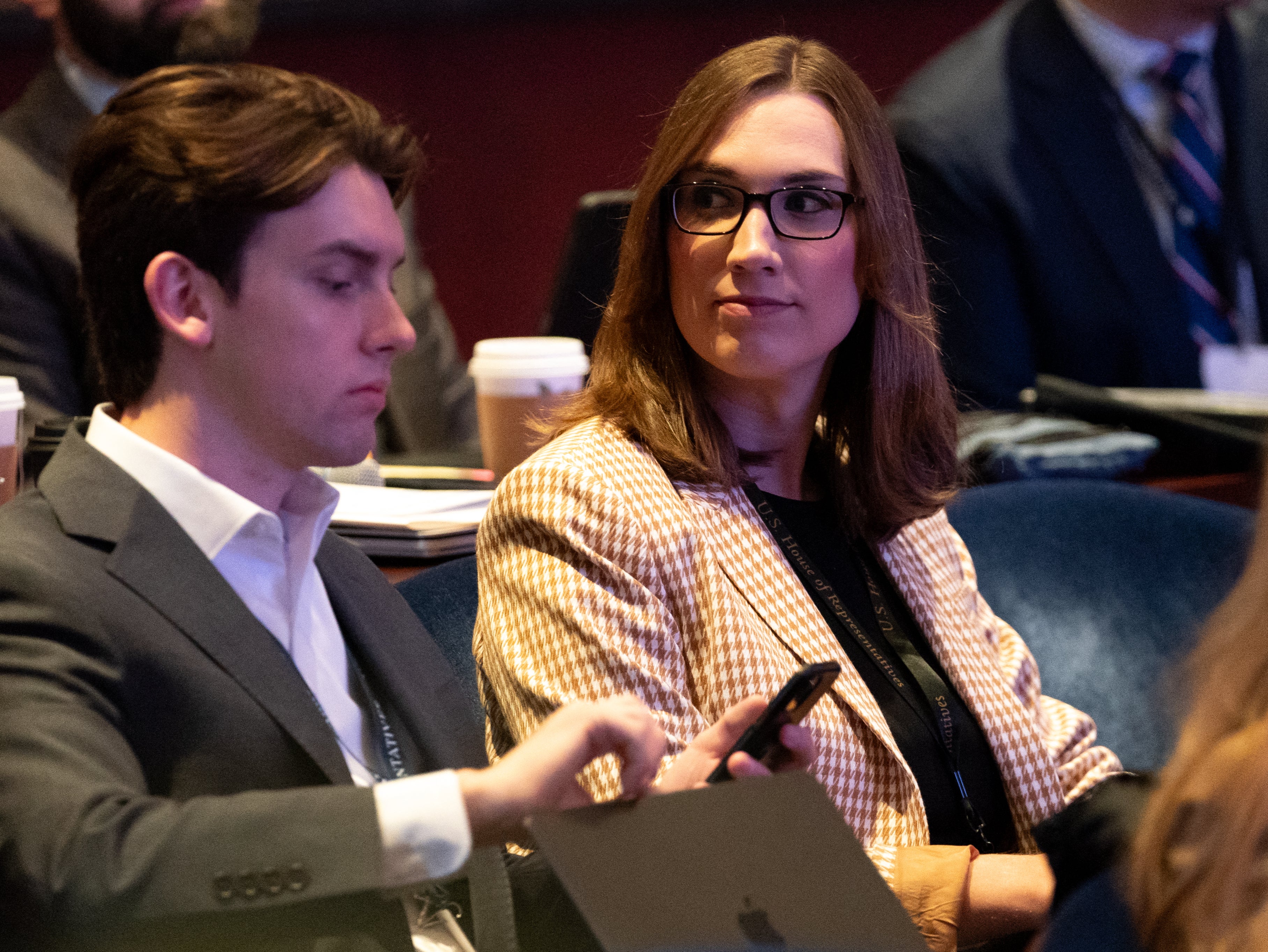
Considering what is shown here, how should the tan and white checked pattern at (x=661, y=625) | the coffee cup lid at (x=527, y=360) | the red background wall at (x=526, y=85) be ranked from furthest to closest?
the red background wall at (x=526, y=85), the coffee cup lid at (x=527, y=360), the tan and white checked pattern at (x=661, y=625)

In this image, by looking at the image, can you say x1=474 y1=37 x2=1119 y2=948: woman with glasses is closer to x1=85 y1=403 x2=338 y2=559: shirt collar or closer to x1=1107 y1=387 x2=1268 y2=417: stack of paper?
x1=85 y1=403 x2=338 y2=559: shirt collar

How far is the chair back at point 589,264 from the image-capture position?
2.01 metres

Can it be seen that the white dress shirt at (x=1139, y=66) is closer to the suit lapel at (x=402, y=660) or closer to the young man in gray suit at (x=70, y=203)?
the young man in gray suit at (x=70, y=203)

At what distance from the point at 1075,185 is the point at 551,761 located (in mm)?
2255

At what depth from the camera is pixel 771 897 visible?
0.89 meters

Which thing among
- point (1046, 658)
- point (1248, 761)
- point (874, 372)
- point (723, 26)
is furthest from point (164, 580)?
point (723, 26)

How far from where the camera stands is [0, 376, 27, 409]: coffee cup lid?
1465mm

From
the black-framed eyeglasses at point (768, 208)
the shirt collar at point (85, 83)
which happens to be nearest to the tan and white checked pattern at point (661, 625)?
the black-framed eyeglasses at point (768, 208)

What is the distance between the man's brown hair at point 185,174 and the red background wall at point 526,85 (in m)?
2.63

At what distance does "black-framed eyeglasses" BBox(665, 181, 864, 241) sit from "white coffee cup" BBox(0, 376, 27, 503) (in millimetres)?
716

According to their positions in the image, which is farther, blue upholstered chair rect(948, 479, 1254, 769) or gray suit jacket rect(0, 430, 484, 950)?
blue upholstered chair rect(948, 479, 1254, 769)

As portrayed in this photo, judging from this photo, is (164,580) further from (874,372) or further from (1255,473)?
(1255,473)

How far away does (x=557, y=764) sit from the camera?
0.90 m

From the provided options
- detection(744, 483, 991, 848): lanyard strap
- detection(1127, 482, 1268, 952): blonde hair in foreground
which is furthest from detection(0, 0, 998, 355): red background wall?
detection(1127, 482, 1268, 952): blonde hair in foreground
